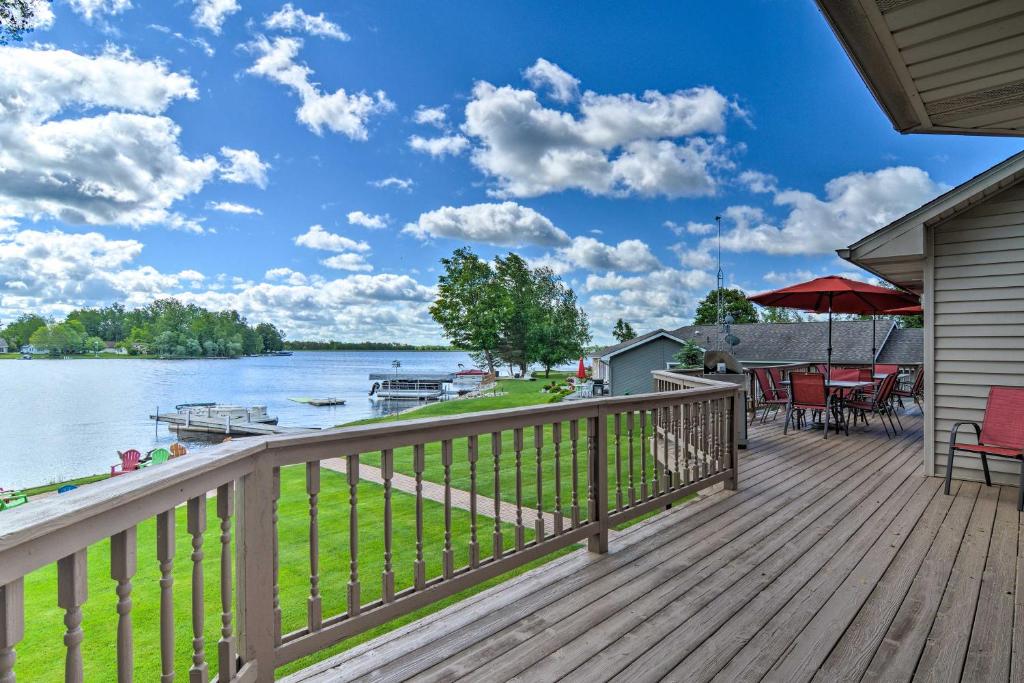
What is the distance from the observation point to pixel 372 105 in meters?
32.8

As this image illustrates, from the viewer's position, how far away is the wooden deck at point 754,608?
199 centimetres

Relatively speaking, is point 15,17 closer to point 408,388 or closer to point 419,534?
point 419,534

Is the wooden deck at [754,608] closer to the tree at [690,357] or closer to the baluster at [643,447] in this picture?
the baluster at [643,447]

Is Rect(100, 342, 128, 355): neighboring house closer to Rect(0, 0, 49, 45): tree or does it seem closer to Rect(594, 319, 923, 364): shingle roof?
Rect(0, 0, 49, 45): tree

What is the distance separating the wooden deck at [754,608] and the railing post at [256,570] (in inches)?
13.5

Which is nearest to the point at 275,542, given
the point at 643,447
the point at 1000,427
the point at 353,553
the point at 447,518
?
the point at 353,553

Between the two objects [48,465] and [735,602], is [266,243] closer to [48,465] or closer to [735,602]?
[48,465]

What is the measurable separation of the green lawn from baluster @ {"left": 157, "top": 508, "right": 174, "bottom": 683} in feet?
1.30

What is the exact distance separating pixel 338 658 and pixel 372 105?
118 ft

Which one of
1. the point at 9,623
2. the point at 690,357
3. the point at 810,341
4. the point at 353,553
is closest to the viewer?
the point at 9,623

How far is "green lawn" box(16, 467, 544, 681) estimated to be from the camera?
3648 mm

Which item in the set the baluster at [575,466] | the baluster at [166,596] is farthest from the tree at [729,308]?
the baluster at [166,596]

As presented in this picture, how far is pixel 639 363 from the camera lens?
23.7m

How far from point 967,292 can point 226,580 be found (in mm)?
6317
